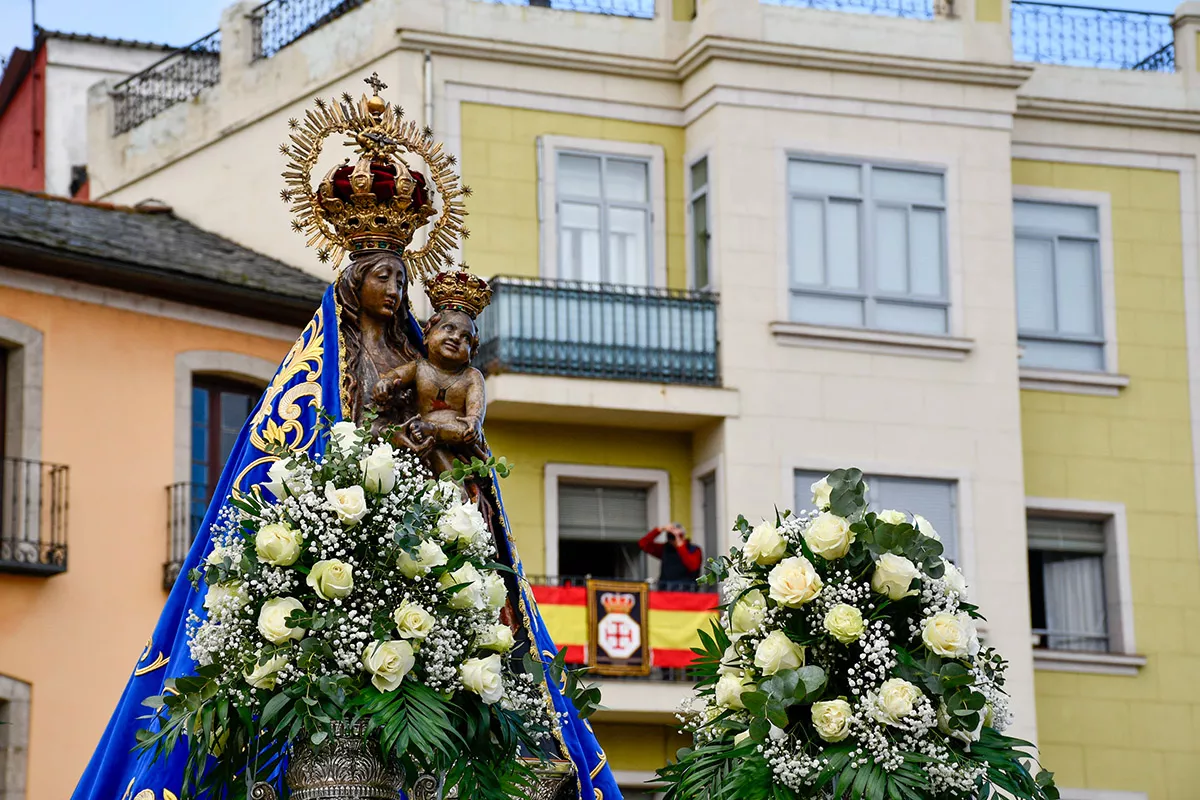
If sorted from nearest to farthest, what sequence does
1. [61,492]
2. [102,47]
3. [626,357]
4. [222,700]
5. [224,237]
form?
[222,700] → [61,492] → [626,357] → [224,237] → [102,47]

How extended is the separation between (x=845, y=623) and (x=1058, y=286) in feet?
68.2

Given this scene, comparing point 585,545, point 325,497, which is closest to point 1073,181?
point 585,545

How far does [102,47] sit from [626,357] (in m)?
10.3

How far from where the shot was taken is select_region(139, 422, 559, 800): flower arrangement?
9594 mm

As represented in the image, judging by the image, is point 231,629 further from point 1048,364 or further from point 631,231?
point 1048,364

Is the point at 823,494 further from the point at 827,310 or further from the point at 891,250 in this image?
the point at 891,250

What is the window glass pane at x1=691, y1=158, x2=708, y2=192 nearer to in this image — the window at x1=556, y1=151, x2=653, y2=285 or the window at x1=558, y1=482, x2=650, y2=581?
the window at x1=556, y1=151, x2=653, y2=285

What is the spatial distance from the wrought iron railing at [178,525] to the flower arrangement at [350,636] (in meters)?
16.1

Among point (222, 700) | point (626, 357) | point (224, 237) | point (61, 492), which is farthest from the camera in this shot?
point (224, 237)

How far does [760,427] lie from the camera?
28.3m

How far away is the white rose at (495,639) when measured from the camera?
9.94 metres

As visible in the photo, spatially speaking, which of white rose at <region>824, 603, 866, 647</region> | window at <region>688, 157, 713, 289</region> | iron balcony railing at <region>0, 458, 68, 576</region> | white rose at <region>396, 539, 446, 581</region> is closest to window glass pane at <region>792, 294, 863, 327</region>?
window at <region>688, 157, 713, 289</region>

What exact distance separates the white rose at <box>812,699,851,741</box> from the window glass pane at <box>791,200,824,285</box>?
61.6ft

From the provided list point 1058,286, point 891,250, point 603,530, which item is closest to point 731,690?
point 603,530
